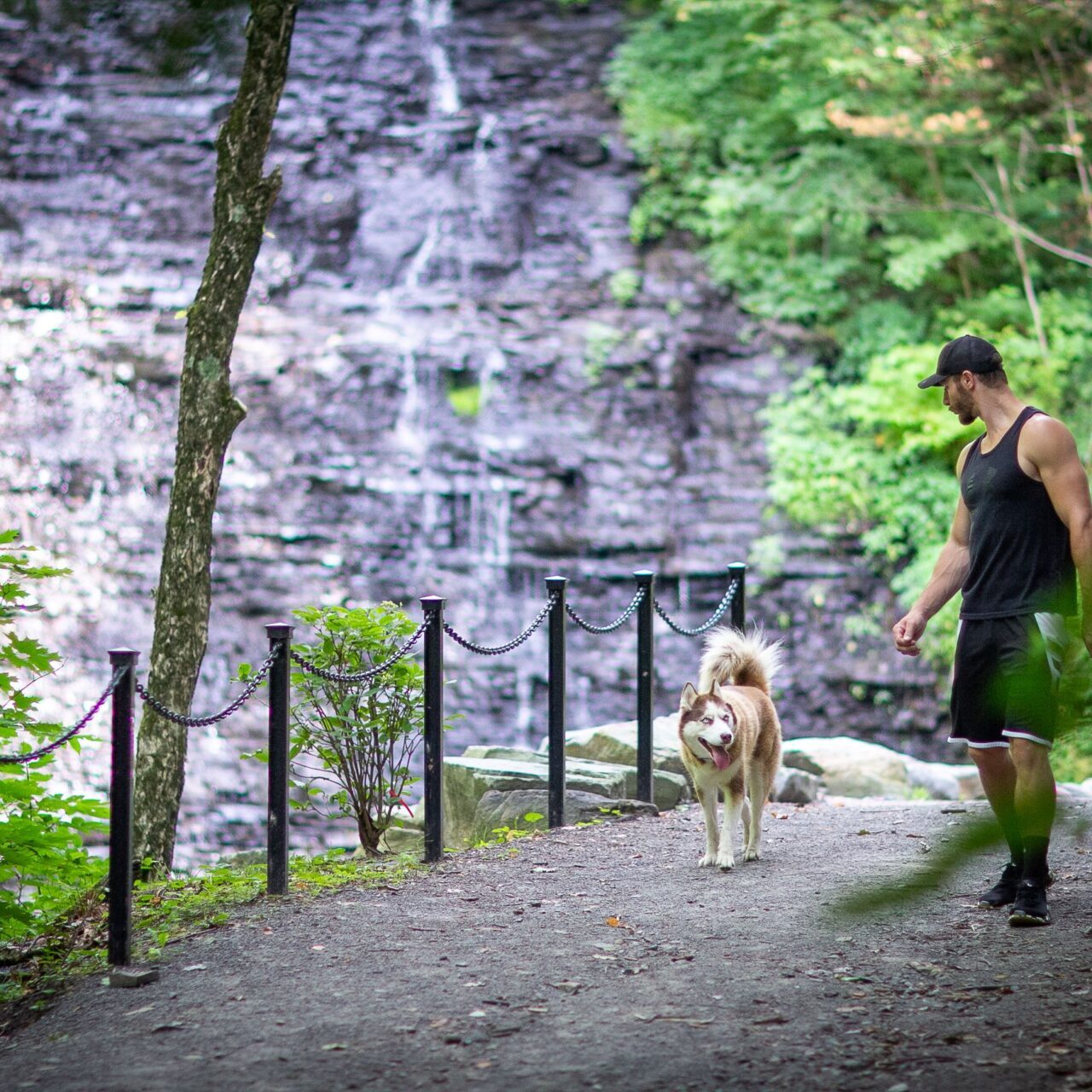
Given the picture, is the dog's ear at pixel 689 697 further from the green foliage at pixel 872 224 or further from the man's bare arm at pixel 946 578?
the green foliage at pixel 872 224

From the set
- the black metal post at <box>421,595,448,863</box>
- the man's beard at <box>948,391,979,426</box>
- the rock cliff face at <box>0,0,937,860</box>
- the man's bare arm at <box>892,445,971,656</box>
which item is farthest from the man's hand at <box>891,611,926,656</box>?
the rock cliff face at <box>0,0,937,860</box>

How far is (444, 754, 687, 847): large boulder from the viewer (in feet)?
27.0

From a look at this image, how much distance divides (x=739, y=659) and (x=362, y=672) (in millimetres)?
1976

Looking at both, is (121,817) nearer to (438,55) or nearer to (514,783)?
(514,783)

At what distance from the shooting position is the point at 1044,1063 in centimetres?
354

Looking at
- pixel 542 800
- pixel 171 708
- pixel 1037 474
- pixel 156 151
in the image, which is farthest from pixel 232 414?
pixel 156 151

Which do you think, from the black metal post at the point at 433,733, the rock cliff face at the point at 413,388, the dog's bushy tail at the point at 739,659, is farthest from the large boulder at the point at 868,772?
the black metal post at the point at 433,733

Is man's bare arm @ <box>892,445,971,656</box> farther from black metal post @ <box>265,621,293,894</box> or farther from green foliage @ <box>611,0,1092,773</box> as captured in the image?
green foliage @ <box>611,0,1092,773</box>

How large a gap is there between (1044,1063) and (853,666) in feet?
43.9

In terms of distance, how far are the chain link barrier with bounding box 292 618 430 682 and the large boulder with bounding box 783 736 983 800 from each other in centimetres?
467

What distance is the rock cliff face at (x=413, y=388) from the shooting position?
16844mm

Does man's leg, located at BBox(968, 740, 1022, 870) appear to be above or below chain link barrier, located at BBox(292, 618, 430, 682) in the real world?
below

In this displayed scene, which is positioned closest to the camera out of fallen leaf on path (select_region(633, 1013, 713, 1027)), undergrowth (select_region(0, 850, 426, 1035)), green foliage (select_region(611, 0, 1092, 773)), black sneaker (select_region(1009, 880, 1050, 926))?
fallen leaf on path (select_region(633, 1013, 713, 1027))

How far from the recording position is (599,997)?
14.5 ft
